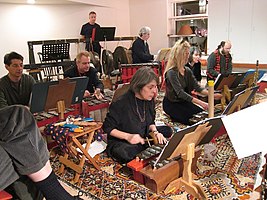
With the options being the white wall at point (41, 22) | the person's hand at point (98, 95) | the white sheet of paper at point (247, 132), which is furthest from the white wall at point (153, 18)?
the white sheet of paper at point (247, 132)

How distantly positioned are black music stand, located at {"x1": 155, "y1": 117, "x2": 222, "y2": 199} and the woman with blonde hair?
Answer: 4.42 feet

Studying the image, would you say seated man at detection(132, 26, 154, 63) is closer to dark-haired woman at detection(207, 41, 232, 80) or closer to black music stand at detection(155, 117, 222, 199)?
dark-haired woman at detection(207, 41, 232, 80)

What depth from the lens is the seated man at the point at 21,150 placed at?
1.16 meters

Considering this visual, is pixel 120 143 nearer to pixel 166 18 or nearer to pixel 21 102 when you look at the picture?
pixel 21 102

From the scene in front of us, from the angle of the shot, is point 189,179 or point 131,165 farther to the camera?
point 131,165

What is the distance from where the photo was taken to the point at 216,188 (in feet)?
6.87

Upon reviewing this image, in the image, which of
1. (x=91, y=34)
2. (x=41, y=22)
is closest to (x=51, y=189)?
(x=91, y=34)

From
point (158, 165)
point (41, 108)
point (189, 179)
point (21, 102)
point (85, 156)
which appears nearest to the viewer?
point (189, 179)

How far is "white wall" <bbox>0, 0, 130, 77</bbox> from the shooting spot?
6.50 m

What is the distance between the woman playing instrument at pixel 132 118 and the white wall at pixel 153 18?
19.6 feet

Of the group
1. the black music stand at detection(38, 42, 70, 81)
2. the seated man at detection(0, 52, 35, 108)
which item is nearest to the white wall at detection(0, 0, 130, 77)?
the black music stand at detection(38, 42, 70, 81)

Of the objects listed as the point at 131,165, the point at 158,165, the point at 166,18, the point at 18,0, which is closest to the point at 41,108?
the point at 131,165

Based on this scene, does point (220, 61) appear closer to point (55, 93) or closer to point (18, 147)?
point (55, 93)

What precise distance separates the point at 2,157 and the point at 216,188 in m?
1.52
